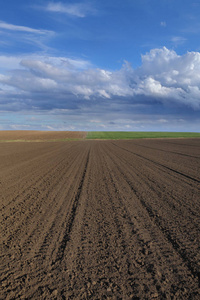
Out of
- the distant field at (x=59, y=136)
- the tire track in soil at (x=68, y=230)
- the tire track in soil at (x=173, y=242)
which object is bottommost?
the tire track in soil at (x=173, y=242)

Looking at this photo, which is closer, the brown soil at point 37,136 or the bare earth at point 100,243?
the bare earth at point 100,243

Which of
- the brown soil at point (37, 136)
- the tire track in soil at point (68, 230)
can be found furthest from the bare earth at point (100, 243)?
the brown soil at point (37, 136)

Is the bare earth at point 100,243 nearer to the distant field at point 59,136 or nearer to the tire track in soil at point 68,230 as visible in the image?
the tire track in soil at point 68,230

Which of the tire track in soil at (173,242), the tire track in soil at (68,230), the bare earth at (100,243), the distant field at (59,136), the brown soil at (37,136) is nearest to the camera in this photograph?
the bare earth at (100,243)

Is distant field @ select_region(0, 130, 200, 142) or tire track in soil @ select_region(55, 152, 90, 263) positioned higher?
distant field @ select_region(0, 130, 200, 142)

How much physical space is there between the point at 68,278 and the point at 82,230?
5.02ft

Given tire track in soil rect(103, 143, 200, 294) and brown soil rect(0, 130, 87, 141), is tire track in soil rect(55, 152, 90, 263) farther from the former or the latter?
brown soil rect(0, 130, 87, 141)

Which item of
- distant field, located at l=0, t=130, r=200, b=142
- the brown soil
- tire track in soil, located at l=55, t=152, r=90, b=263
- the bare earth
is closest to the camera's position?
the bare earth

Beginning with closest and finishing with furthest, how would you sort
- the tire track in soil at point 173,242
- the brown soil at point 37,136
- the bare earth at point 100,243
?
the bare earth at point 100,243, the tire track in soil at point 173,242, the brown soil at point 37,136

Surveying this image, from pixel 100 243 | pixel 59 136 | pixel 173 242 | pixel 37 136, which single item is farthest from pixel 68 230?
pixel 59 136

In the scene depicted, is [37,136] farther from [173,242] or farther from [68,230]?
[173,242]

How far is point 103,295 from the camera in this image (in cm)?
292

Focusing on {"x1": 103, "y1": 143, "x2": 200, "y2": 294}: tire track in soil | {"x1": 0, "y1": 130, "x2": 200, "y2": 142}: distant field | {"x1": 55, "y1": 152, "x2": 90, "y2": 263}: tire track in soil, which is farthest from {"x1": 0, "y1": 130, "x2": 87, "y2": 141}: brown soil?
{"x1": 103, "y1": 143, "x2": 200, "y2": 294}: tire track in soil

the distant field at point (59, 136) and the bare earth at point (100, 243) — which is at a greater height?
the distant field at point (59, 136)
